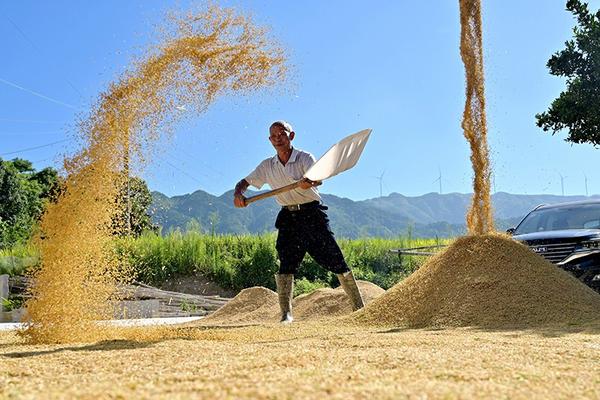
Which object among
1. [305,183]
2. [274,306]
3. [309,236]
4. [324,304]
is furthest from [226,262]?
[305,183]

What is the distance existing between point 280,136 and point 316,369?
3.23 meters

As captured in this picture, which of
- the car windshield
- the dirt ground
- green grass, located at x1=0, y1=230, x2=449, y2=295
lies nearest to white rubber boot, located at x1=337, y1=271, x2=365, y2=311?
the dirt ground

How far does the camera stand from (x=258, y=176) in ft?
19.6

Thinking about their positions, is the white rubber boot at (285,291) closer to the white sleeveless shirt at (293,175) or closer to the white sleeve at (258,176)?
the white sleeveless shirt at (293,175)

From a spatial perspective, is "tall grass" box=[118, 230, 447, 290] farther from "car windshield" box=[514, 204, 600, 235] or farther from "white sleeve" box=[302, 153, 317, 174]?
"white sleeve" box=[302, 153, 317, 174]

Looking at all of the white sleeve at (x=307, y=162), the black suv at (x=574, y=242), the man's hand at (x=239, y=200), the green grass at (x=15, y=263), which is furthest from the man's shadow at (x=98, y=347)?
the green grass at (x=15, y=263)

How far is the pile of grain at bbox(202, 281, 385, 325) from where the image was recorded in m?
7.24

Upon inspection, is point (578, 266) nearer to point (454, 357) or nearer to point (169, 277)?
point (454, 357)

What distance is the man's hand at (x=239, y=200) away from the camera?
542 cm

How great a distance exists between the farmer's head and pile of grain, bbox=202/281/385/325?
6.58 ft

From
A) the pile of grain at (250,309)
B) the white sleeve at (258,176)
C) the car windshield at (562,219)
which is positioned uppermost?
the white sleeve at (258,176)

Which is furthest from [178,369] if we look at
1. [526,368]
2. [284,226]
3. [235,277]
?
[235,277]

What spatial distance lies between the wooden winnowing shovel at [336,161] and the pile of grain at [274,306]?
2.12 m

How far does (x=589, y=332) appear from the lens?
4.72 meters
